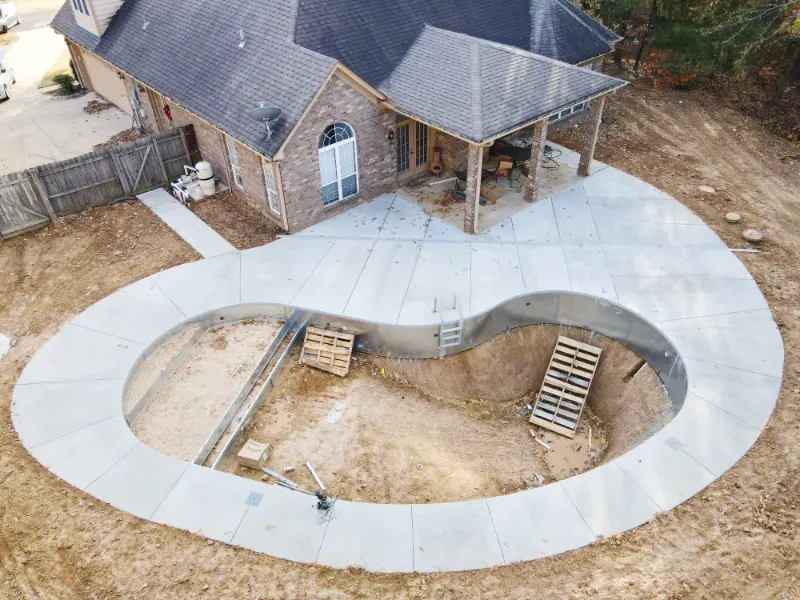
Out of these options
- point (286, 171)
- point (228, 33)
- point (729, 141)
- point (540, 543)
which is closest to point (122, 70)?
point (228, 33)

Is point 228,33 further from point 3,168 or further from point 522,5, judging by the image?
point 522,5

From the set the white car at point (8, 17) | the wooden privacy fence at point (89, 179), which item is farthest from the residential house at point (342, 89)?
the white car at point (8, 17)

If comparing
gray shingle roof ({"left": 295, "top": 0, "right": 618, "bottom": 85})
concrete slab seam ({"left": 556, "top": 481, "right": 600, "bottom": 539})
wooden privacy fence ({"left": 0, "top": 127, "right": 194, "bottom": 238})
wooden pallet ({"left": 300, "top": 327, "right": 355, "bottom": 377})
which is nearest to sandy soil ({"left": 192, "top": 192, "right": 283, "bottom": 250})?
wooden privacy fence ({"left": 0, "top": 127, "right": 194, "bottom": 238})

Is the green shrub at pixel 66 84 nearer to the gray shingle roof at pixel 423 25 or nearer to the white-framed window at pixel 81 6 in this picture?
the white-framed window at pixel 81 6

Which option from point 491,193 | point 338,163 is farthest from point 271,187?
point 491,193

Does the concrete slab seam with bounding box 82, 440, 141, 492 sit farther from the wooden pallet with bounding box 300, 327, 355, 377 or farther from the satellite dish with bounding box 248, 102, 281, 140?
the satellite dish with bounding box 248, 102, 281, 140

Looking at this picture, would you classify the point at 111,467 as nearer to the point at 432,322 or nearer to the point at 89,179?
the point at 432,322

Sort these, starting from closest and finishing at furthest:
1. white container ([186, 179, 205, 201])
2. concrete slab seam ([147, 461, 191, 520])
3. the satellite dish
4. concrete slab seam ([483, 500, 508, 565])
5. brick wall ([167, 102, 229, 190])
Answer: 1. concrete slab seam ([483, 500, 508, 565])
2. concrete slab seam ([147, 461, 191, 520])
3. the satellite dish
4. brick wall ([167, 102, 229, 190])
5. white container ([186, 179, 205, 201])
